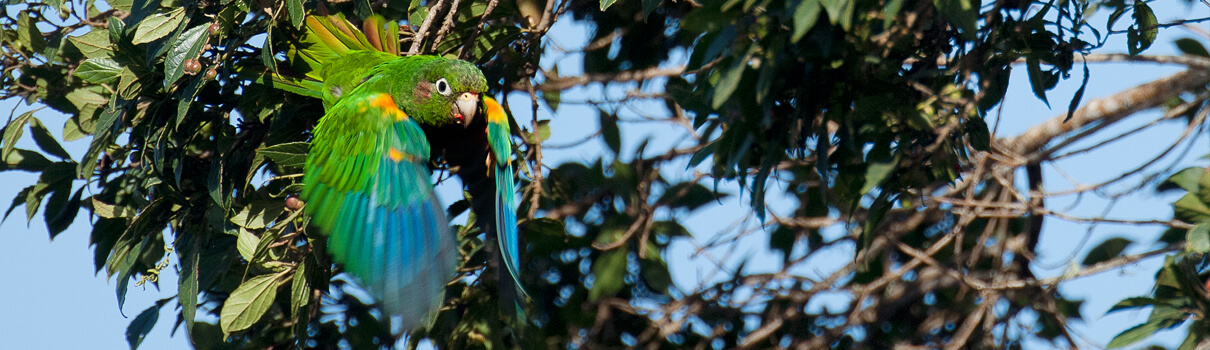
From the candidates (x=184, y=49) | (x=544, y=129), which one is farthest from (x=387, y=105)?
(x=184, y=49)

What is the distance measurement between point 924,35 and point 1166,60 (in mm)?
1772

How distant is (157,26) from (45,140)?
756 millimetres

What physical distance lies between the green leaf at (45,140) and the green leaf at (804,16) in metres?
2.18

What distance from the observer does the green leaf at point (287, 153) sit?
2160mm

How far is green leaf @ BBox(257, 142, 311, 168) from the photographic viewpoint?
2160 mm

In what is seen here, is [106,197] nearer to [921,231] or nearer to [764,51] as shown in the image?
[764,51]

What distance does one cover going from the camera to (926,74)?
1.91 metres

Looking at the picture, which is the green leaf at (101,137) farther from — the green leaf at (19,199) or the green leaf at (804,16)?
the green leaf at (804,16)

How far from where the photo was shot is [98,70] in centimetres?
218

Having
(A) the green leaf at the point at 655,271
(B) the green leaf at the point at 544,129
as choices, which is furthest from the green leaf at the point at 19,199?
(A) the green leaf at the point at 655,271

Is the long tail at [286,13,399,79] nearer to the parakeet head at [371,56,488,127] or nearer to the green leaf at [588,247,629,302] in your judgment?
the parakeet head at [371,56,488,127]

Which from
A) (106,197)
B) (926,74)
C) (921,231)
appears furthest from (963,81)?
(106,197)

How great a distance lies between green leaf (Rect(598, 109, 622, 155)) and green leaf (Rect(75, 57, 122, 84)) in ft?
5.88

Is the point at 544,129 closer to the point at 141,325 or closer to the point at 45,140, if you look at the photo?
the point at 141,325
